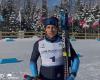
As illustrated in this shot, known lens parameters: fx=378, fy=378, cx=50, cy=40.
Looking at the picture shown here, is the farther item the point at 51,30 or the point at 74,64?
the point at 74,64

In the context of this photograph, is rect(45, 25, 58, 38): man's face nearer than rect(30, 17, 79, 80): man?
Yes

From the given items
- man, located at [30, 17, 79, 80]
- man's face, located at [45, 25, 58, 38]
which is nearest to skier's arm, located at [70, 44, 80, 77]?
man, located at [30, 17, 79, 80]

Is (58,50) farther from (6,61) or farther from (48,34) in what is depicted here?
(6,61)

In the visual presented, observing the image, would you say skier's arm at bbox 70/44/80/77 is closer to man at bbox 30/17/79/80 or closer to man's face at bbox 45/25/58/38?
man at bbox 30/17/79/80

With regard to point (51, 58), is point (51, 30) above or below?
above

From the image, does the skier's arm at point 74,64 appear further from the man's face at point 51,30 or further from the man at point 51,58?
the man's face at point 51,30

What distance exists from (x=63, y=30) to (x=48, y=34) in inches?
7.1

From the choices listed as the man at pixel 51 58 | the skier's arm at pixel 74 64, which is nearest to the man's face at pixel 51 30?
the man at pixel 51 58

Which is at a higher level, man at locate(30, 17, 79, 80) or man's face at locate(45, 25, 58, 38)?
man's face at locate(45, 25, 58, 38)

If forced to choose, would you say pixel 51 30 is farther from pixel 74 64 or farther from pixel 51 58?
pixel 74 64

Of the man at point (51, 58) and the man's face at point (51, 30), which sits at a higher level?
the man's face at point (51, 30)

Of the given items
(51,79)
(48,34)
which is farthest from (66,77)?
(48,34)

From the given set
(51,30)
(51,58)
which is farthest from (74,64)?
(51,30)

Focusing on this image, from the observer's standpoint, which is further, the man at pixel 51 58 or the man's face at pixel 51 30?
the man at pixel 51 58
